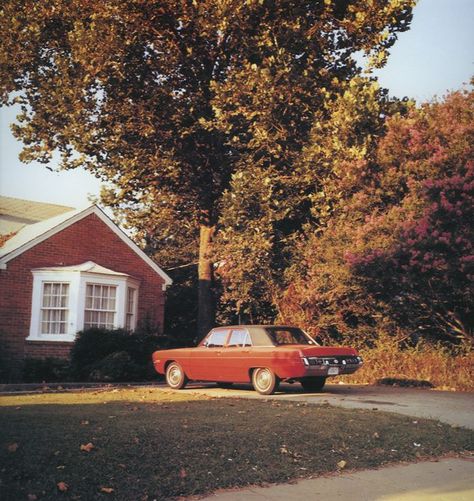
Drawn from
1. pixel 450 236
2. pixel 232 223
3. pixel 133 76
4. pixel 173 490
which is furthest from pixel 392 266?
pixel 173 490

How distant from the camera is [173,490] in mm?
4992

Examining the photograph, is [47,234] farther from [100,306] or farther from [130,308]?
[130,308]

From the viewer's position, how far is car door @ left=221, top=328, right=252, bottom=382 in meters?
13.1

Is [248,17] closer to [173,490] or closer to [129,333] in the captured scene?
[129,333]

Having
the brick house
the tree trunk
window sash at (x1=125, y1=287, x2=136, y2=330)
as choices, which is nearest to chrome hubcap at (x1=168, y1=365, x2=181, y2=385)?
the brick house

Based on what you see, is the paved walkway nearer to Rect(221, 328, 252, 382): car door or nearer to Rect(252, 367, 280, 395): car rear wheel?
Rect(252, 367, 280, 395): car rear wheel

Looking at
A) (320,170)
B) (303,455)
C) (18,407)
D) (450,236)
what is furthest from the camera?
(320,170)

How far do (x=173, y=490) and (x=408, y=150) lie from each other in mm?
14751

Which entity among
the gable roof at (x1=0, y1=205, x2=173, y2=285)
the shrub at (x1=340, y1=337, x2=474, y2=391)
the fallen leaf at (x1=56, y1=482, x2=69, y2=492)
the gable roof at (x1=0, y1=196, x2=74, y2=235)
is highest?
the gable roof at (x1=0, y1=196, x2=74, y2=235)

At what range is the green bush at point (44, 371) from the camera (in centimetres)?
1717

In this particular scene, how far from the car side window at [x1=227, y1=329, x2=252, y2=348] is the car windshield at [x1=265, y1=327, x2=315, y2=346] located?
0.50 meters

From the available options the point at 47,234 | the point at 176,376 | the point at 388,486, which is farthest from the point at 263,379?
the point at 47,234

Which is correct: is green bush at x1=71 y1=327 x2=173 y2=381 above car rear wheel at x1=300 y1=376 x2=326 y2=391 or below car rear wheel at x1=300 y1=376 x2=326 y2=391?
above

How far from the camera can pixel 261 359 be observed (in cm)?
1272
